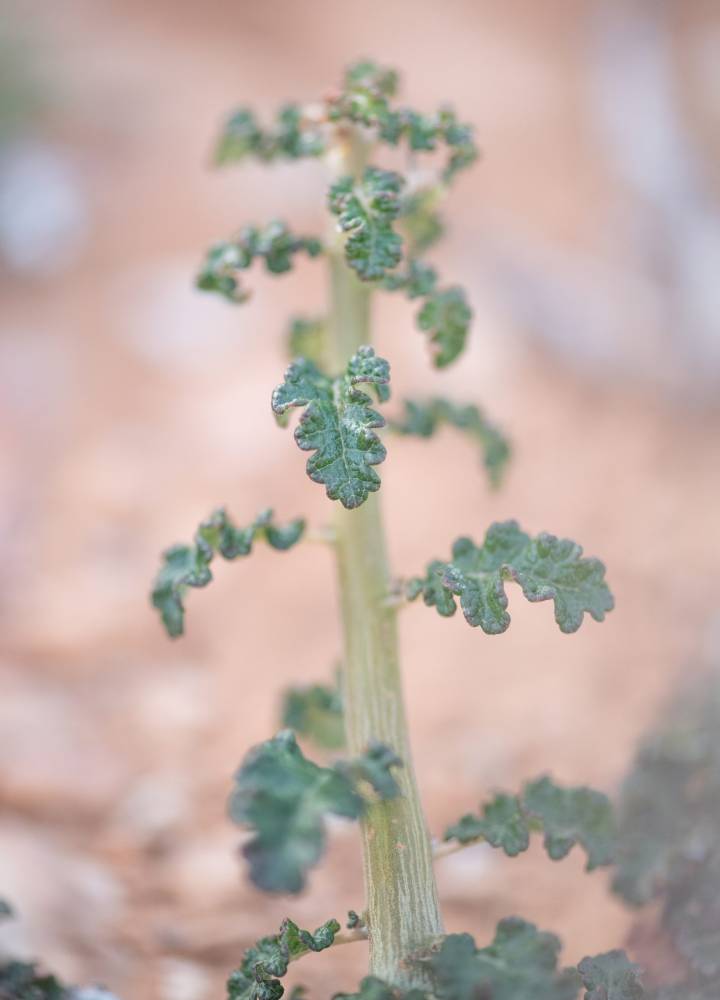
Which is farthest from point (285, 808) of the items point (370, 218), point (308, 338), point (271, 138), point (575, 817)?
point (271, 138)

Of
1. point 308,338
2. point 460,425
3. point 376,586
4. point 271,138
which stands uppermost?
point 271,138

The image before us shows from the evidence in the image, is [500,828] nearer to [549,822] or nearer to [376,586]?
[549,822]

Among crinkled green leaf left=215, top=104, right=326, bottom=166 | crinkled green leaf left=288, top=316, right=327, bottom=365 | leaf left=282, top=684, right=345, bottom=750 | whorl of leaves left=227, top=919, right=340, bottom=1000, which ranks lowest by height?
whorl of leaves left=227, top=919, right=340, bottom=1000

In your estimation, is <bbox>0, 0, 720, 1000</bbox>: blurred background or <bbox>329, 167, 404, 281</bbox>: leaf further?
<bbox>0, 0, 720, 1000</bbox>: blurred background

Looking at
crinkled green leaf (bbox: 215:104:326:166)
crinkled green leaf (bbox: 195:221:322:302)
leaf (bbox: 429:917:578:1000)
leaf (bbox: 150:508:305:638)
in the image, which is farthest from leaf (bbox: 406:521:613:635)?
crinkled green leaf (bbox: 215:104:326:166)

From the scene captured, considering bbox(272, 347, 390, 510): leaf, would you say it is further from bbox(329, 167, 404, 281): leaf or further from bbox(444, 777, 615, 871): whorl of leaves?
bbox(444, 777, 615, 871): whorl of leaves

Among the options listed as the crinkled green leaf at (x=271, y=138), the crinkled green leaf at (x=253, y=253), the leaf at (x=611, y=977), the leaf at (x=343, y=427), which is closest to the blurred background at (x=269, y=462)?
the leaf at (x=611, y=977)
